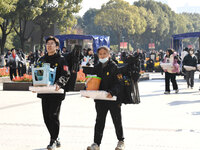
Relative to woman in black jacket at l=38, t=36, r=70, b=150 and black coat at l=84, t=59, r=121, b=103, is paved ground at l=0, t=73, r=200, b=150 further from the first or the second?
black coat at l=84, t=59, r=121, b=103

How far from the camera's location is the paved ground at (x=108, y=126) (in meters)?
7.11

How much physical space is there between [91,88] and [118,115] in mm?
582

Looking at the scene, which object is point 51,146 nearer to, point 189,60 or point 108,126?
point 108,126

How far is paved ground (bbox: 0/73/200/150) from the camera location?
23.3 feet

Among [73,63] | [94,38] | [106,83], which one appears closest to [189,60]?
[73,63]

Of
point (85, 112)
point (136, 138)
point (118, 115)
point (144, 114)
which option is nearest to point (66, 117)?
point (85, 112)

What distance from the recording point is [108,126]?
8.94 meters

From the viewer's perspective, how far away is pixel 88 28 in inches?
4498

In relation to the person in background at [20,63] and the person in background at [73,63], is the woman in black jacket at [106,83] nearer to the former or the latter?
the person in background at [73,63]

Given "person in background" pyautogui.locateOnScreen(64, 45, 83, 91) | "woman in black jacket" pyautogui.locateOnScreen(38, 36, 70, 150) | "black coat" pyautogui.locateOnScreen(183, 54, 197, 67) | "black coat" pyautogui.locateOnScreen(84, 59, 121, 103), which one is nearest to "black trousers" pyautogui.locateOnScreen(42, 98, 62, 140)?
"woman in black jacket" pyautogui.locateOnScreen(38, 36, 70, 150)

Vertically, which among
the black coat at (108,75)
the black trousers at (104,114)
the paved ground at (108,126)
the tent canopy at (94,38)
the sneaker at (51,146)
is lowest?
the paved ground at (108,126)

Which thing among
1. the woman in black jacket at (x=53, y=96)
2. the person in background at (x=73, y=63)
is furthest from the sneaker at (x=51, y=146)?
the person in background at (x=73, y=63)

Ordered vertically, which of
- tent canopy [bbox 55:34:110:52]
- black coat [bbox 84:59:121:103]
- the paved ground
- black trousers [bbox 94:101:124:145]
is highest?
tent canopy [bbox 55:34:110:52]

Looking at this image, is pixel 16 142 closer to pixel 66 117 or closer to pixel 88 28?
pixel 66 117
